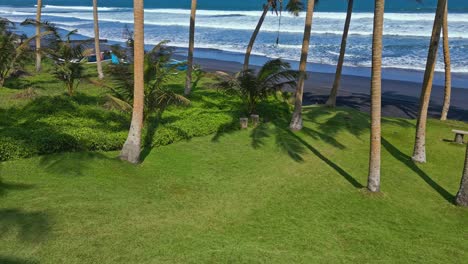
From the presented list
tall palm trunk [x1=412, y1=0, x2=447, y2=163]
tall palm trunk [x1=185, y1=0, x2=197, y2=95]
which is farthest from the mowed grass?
tall palm trunk [x1=185, y1=0, x2=197, y2=95]

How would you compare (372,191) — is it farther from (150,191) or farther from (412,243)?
(150,191)

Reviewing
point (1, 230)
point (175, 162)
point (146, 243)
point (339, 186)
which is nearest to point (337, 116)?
point (339, 186)

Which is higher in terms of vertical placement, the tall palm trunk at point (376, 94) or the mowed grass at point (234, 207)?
the tall palm trunk at point (376, 94)

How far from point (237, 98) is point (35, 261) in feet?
43.4

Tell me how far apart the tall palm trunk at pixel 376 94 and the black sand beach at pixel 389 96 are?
10952 millimetres

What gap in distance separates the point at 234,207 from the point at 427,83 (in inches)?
267

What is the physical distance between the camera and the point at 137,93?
35.1 feet

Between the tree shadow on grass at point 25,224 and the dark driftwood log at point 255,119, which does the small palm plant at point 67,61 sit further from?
the tree shadow on grass at point 25,224

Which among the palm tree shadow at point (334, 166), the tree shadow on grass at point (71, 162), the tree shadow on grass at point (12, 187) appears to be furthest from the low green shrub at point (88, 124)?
the palm tree shadow at point (334, 166)

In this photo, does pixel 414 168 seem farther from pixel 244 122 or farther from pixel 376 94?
pixel 244 122

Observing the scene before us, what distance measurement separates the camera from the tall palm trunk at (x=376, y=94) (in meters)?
9.05

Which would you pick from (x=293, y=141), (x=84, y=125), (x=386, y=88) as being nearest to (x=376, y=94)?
→ (x=293, y=141)

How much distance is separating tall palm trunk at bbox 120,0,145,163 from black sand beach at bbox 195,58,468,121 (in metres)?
13.0

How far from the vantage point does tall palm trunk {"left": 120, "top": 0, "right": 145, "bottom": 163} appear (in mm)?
9953
